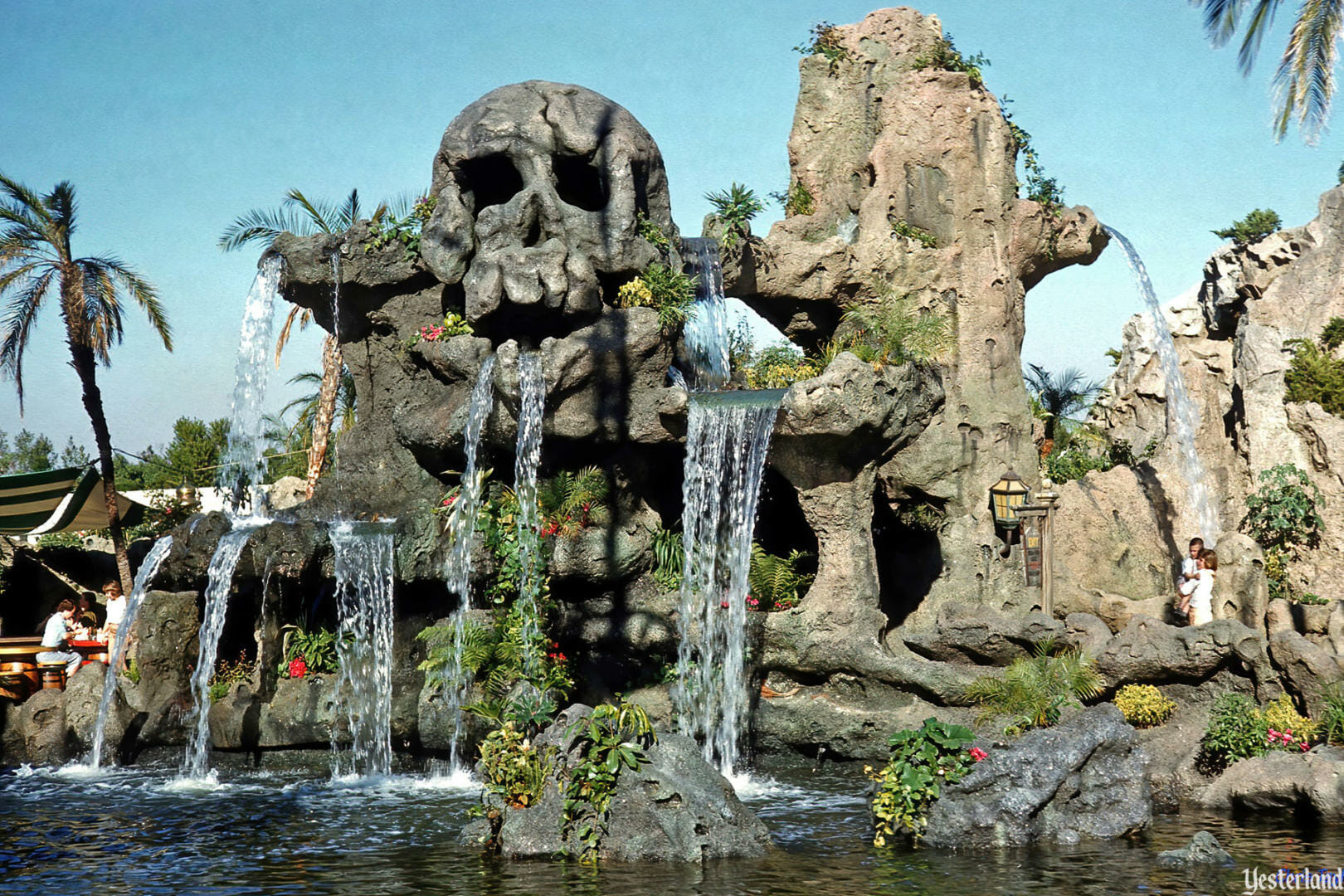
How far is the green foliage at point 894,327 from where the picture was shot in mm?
20781

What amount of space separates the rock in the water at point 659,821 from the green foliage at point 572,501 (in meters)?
6.51

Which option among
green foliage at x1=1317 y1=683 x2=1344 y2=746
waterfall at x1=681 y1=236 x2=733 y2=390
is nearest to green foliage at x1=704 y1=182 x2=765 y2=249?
waterfall at x1=681 y1=236 x2=733 y2=390

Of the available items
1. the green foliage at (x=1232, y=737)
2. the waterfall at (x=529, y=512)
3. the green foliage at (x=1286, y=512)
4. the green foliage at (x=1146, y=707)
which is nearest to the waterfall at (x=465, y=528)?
the waterfall at (x=529, y=512)

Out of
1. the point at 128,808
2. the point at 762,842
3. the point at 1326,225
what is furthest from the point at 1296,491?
the point at 128,808

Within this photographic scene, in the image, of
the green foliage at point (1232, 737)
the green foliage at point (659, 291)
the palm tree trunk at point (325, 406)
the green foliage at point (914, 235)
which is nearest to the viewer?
the green foliage at point (1232, 737)

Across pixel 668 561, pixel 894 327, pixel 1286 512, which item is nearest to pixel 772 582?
pixel 668 561

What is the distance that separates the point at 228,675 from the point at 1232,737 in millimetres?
13894

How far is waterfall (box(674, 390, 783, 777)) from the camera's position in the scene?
58.1 feet

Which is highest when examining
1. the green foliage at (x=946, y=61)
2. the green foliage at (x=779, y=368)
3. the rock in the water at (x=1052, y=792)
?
the green foliage at (x=946, y=61)

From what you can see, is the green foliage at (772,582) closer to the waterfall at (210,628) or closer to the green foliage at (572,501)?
the green foliage at (572,501)

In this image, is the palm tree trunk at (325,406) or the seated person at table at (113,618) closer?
the seated person at table at (113,618)

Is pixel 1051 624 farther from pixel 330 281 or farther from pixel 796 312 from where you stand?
pixel 330 281

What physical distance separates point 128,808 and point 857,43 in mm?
18117

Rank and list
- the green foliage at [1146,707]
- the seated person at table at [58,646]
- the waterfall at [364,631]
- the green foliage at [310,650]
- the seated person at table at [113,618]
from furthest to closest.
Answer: the seated person at table at [113,618] → the seated person at table at [58,646] → the green foliage at [310,650] → the waterfall at [364,631] → the green foliage at [1146,707]
